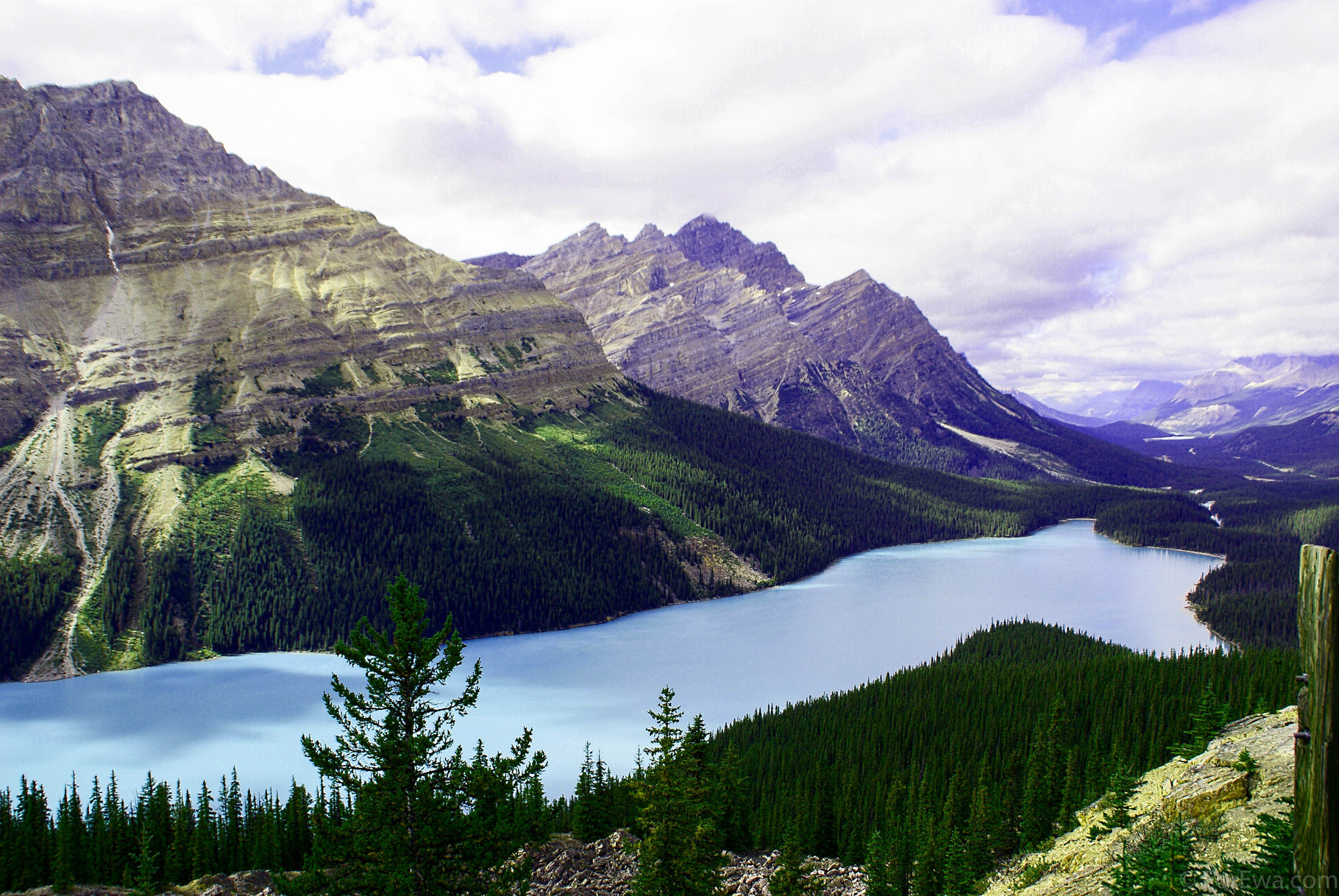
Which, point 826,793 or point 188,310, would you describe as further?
point 188,310

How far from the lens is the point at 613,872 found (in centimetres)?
3070

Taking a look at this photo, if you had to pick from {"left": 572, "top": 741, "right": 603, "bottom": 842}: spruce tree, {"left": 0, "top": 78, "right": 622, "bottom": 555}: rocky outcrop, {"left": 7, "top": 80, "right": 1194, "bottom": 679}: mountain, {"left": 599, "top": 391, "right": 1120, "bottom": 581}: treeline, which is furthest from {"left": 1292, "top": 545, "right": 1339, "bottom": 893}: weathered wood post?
{"left": 599, "top": 391, "right": 1120, "bottom": 581}: treeline

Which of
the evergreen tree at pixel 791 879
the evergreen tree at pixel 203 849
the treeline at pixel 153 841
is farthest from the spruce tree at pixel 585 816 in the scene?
the evergreen tree at pixel 203 849

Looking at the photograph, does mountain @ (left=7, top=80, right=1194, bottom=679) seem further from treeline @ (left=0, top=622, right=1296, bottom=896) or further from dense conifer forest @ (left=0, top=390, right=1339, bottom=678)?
treeline @ (left=0, top=622, right=1296, bottom=896)

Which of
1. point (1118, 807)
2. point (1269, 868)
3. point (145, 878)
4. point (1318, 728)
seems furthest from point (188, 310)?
point (1318, 728)

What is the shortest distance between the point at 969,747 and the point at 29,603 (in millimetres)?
98005

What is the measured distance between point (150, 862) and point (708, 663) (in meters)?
66.8

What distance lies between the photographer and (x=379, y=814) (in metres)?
19.0

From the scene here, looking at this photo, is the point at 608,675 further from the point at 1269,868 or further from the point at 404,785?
the point at 1269,868

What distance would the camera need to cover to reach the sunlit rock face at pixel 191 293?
139125 mm

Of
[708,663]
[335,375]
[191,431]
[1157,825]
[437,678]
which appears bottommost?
[708,663]

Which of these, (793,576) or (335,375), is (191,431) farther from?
(793,576)

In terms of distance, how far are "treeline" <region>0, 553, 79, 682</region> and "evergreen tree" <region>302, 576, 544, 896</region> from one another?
304 ft

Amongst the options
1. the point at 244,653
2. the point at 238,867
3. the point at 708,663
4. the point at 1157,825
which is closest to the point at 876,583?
the point at 708,663
